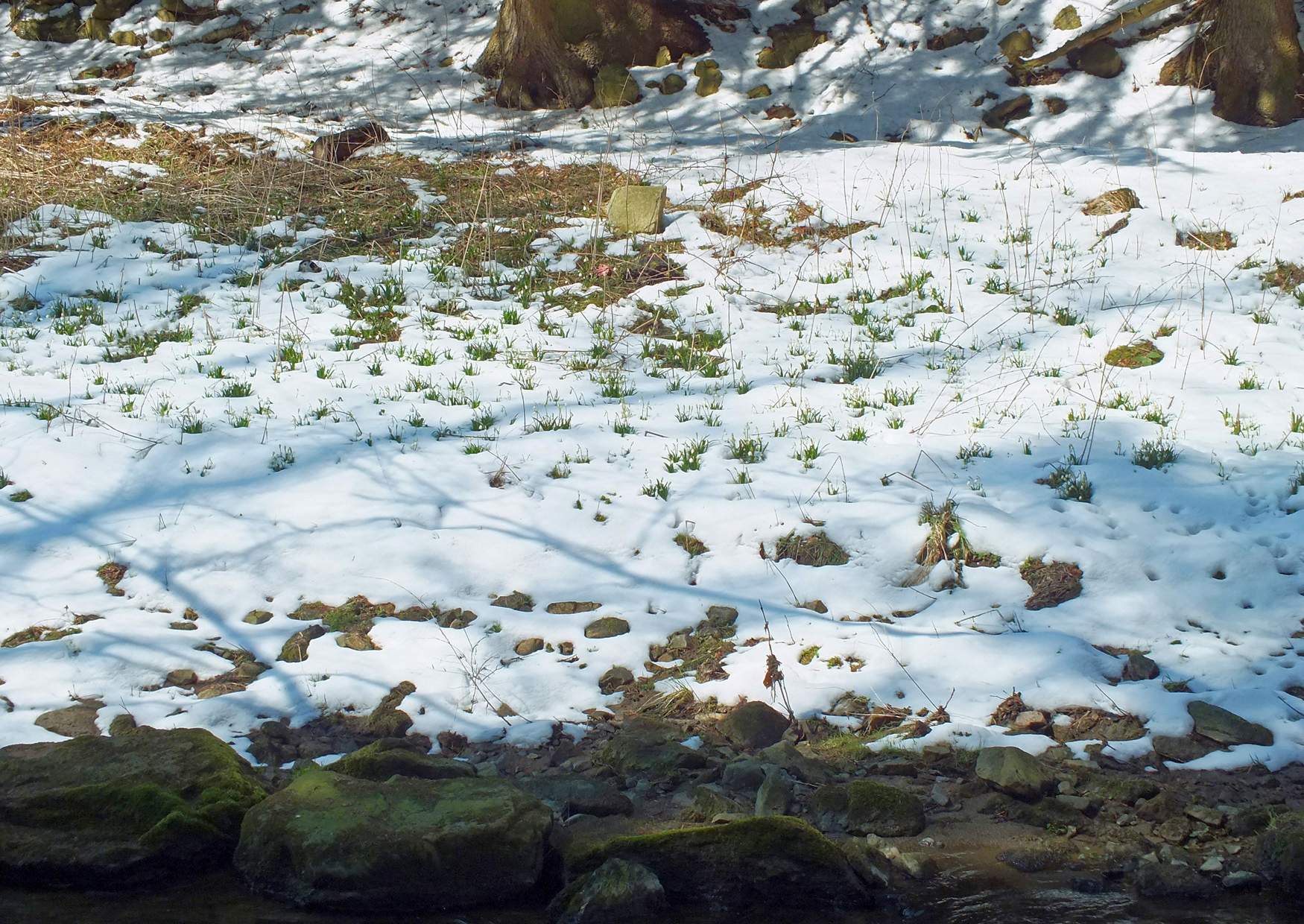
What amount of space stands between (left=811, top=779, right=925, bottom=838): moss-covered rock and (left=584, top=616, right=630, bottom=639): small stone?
4.44 ft

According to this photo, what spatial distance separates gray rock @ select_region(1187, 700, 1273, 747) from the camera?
3.82 m

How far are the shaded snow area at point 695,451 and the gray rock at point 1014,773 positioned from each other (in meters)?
0.26

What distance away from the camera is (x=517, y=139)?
12.6 m

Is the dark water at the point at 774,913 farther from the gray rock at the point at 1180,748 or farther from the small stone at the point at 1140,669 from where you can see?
the small stone at the point at 1140,669

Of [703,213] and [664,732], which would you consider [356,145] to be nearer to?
[703,213]

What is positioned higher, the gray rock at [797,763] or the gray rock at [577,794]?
the gray rock at [577,794]

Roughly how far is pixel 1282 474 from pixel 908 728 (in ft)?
8.70

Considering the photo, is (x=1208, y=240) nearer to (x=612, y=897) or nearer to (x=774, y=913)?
(x=774, y=913)

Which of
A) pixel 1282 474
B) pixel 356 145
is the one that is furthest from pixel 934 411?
pixel 356 145

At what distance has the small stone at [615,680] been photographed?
174 inches

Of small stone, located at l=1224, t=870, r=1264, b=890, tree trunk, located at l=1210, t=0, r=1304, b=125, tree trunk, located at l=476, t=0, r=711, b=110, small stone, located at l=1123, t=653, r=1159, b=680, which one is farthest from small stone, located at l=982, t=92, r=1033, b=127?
small stone, located at l=1224, t=870, r=1264, b=890

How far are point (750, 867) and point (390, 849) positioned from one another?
3.56 feet

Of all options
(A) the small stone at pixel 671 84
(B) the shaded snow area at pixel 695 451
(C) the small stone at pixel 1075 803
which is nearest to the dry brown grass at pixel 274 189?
(B) the shaded snow area at pixel 695 451

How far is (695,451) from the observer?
581 cm
